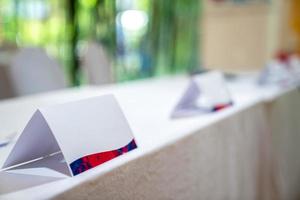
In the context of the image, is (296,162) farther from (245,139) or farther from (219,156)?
(219,156)

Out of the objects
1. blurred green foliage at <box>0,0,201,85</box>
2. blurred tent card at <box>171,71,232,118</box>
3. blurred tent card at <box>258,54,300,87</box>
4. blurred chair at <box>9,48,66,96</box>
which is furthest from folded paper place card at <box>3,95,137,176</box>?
blurred green foliage at <box>0,0,201,85</box>

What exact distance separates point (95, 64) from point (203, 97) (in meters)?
1.49

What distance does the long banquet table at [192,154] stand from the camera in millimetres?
490

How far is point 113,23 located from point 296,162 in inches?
Answer: 113

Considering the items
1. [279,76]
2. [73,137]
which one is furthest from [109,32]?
[73,137]

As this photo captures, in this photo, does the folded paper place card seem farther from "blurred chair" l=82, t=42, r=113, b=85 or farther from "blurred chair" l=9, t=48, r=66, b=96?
"blurred chair" l=82, t=42, r=113, b=85

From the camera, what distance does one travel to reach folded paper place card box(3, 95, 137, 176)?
0.49 metres

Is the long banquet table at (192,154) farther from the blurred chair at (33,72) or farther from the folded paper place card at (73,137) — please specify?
the blurred chair at (33,72)

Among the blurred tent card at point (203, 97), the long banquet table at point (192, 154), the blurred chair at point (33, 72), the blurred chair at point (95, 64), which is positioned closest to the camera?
the long banquet table at point (192, 154)

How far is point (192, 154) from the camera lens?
731mm

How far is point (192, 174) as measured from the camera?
0.73 metres

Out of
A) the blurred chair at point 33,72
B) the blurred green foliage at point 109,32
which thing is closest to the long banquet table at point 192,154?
the blurred chair at point 33,72

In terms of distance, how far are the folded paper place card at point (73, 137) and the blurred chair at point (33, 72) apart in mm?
1351

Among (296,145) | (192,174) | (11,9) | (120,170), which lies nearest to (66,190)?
(120,170)
